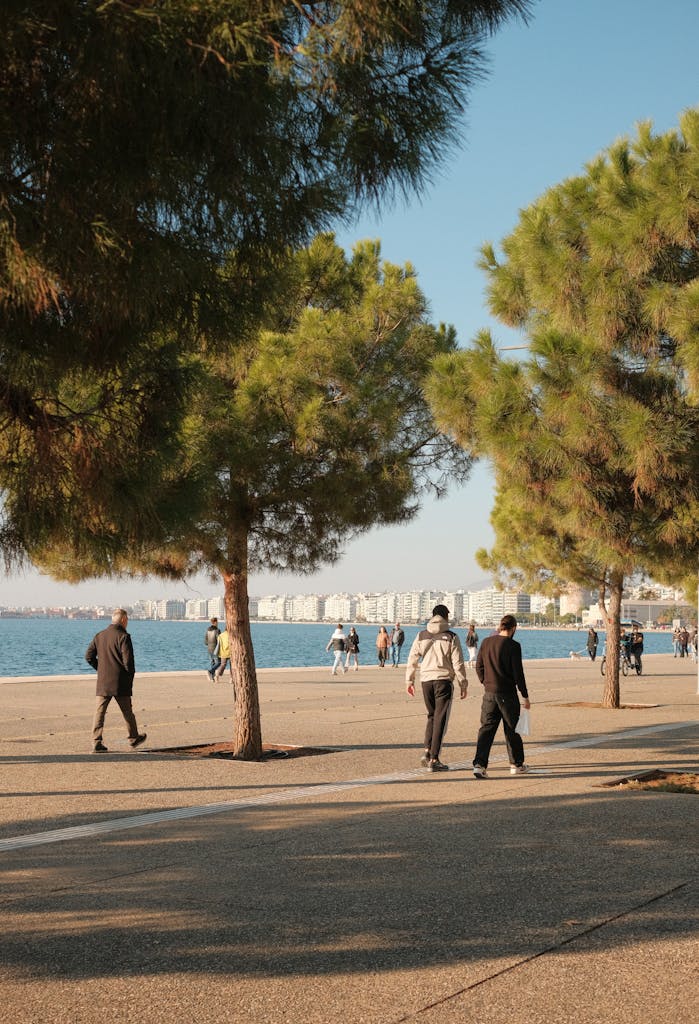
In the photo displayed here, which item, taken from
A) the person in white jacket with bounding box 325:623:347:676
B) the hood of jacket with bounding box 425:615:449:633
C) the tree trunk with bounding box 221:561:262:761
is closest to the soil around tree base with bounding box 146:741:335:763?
the tree trunk with bounding box 221:561:262:761

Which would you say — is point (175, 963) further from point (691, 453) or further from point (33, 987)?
point (691, 453)

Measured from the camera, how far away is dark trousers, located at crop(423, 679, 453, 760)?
11.8 metres

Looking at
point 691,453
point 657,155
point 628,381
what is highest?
point 657,155

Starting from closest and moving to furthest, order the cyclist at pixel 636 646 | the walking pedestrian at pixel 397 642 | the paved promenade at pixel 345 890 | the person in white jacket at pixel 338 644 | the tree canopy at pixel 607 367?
the paved promenade at pixel 345 890 → the tree canopy at pixel 607 367 → the person in white jacket at pixel 338 644 → the cyclist at pixel 636 646 → the walking pedestrian at pixel 397 642

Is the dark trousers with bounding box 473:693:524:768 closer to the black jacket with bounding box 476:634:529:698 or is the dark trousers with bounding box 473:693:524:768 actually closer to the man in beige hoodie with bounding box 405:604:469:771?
the black jacket with bounding box 476:634:529:698

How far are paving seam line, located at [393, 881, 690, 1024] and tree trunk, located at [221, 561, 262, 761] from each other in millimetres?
7226

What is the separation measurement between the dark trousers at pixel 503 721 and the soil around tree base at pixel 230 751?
2.85 metres

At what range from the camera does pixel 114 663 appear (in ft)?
44.4

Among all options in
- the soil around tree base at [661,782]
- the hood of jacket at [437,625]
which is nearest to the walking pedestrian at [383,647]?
the hood of jacket at [437,625]

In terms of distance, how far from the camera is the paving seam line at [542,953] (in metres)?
4.57

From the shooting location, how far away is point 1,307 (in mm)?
5773

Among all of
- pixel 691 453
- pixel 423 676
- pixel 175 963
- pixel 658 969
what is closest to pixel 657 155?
pixel 691 453

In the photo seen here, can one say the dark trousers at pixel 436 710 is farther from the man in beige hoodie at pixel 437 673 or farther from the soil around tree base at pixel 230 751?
the soil around tree base at pixel 230 751

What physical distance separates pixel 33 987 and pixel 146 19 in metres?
4.13
